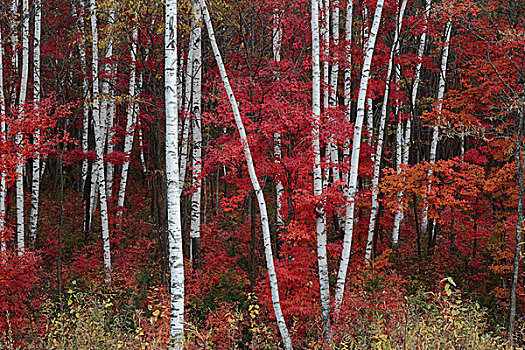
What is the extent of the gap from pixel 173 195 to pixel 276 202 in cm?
665

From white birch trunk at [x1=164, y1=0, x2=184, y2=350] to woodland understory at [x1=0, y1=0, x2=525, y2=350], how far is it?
2cm

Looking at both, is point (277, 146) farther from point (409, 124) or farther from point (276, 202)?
point (409, 124)

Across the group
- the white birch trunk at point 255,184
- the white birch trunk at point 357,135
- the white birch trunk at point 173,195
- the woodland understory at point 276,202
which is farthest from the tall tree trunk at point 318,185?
the white birch trunk at point 173,195

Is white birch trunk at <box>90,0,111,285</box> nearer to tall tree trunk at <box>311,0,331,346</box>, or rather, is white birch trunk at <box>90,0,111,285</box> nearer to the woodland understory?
the woodland understory

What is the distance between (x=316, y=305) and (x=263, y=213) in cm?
252

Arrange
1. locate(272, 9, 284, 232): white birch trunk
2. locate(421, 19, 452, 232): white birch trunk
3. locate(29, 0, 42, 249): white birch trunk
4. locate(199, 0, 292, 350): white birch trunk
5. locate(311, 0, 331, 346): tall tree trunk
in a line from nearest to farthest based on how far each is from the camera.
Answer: locate(199, 0, 292, 350): white birch trunk, locate(311, 0, 331, 346): tall tree trunk, locate(272, 9, 284, 232): white birch trunk, locate(29, 0, 42, 249): white birch trunk, locate(421, 19, 452, 232): white birch trunk

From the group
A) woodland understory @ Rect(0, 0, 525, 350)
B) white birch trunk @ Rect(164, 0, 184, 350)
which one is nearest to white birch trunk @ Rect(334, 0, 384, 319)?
woodland understory @ Rect(0, 0, 525, 350)

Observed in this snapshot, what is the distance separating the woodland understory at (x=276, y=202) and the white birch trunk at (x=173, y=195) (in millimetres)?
20

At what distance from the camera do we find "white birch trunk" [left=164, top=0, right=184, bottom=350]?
16.6 feet

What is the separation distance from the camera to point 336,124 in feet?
26.1

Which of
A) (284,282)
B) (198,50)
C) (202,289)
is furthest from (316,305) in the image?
(198,50)

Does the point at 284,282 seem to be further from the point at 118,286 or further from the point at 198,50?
the point at 198,50

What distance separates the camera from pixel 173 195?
17.1 ft

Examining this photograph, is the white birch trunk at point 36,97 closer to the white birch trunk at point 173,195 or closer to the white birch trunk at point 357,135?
the white birch trunk at point 173,195
